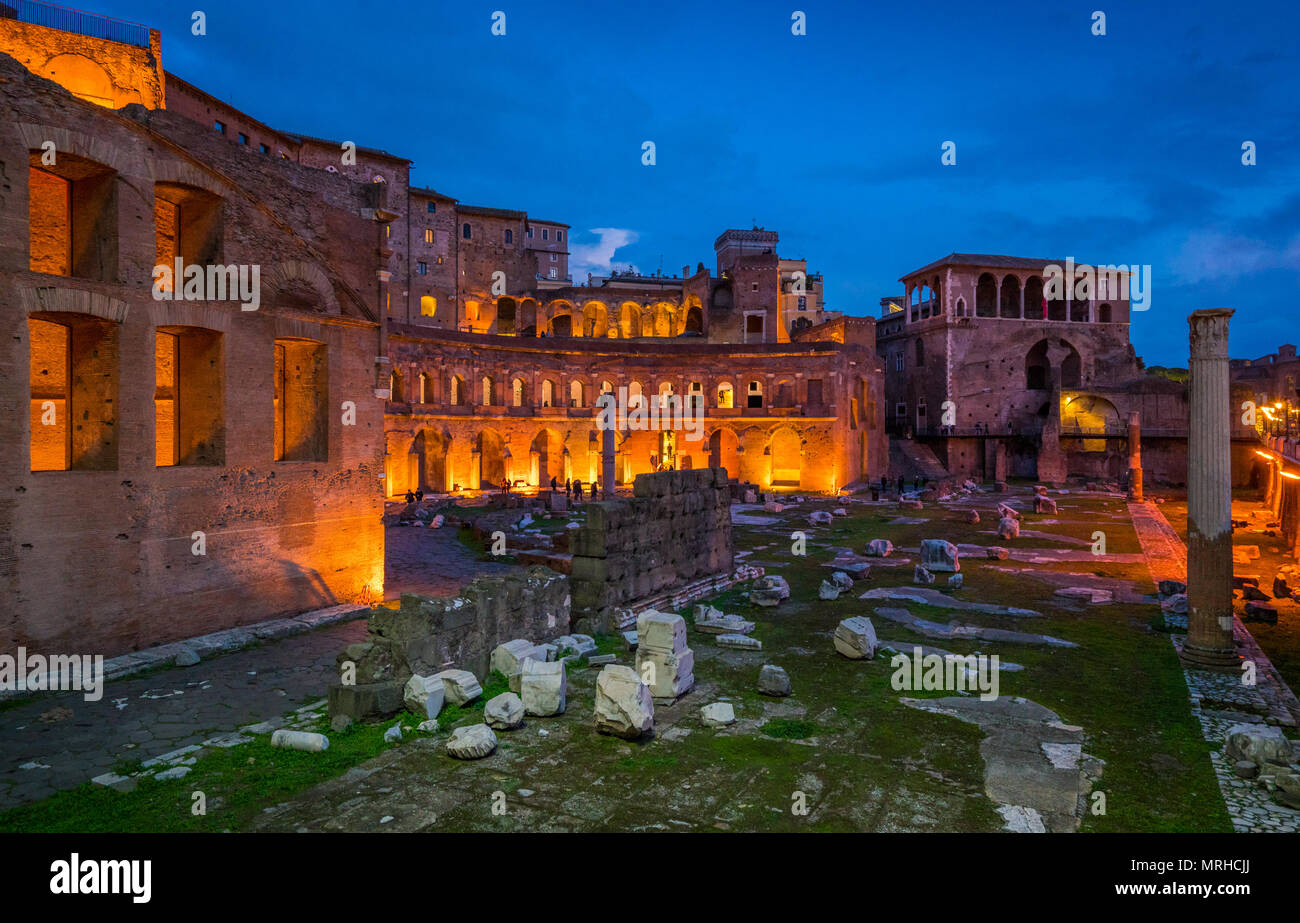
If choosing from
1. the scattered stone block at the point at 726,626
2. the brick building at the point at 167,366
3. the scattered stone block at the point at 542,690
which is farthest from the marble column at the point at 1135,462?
the scattered stone block at the point at 542,690

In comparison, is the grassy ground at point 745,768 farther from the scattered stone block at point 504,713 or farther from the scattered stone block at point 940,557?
the scattered stone block at point 940,557

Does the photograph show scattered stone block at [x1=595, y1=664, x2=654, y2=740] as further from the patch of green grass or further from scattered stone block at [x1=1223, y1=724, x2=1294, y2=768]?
scattered stone block at [x1=1223, y1=724, x2=1294, y2=768]

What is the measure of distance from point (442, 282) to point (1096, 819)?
46.5 metres

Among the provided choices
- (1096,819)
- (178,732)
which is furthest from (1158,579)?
(178,732)

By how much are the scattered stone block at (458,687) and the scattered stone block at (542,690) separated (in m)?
0.63

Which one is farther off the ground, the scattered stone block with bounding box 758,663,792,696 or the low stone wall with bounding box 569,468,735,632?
the low stone wall with bounding box 569,468,735,632

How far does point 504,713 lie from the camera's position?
7.54 m

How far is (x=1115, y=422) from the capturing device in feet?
153

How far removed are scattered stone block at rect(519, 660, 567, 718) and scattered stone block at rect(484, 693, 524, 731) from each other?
172 millimetres

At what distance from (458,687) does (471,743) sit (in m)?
1.48

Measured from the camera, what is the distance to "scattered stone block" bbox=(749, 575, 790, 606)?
44.4 ft

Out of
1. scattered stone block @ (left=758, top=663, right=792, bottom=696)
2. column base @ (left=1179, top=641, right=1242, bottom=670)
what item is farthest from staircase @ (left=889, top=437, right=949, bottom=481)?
scattered stone block @ (left=758, top=663, right=792, bottom=696)

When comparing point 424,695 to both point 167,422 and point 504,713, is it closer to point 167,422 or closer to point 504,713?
point 504,713

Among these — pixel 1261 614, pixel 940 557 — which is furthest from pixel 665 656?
pixel 1261 614
